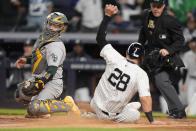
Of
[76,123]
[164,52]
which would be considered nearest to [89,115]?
[76,123]

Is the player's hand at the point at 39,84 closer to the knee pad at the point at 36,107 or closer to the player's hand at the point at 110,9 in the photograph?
the knee pad at the point at 36,107

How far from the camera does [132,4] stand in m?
15.9

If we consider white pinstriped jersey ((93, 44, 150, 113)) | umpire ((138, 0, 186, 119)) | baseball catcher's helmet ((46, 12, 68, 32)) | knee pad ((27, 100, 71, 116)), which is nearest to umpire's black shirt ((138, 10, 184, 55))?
umpire ((138, 0, 186, 119))

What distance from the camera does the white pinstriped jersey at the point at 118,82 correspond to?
980cm

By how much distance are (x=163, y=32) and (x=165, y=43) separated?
16cm

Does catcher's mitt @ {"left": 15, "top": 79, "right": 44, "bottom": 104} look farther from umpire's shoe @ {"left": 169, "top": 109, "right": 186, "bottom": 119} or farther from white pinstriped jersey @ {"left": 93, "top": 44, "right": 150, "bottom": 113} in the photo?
umpire's shoe @ {"left": 169, "top": 109, "right": 186, "bottom": 119}

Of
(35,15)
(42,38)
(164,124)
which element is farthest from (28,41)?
(164,124)

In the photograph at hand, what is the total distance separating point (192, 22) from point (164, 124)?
558cm

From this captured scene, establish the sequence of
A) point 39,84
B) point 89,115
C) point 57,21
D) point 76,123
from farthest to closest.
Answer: point 89,115 → point 57,21 → point 39,84 → point 76,123

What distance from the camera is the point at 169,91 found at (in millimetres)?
10750

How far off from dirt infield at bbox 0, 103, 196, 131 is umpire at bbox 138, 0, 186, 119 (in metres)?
0.30

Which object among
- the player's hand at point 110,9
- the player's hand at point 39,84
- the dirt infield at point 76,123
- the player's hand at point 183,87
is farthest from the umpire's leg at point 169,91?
the player's hand at point 183,87

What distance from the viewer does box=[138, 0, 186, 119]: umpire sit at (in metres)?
10.7

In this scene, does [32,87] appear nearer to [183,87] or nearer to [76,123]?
[76,123]
